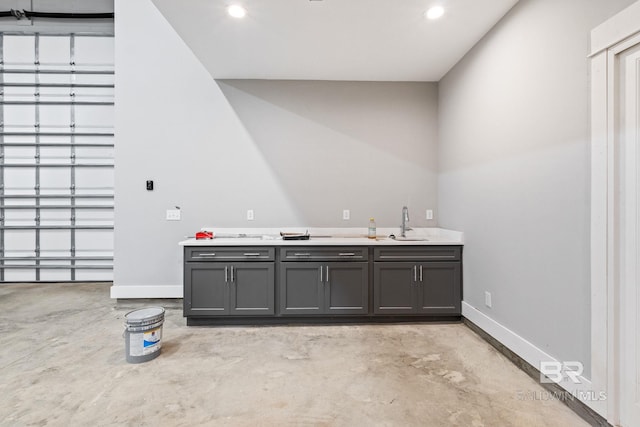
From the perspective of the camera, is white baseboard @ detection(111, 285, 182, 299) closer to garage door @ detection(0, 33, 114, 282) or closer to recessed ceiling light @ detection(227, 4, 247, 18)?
garage door @ detection(0, 33, 114, 282)

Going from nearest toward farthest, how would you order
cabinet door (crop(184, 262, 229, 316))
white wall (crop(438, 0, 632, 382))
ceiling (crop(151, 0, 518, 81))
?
white wall (crop(438, 0, 632, 382)), ceiling (crop(151, 0, 518, 81)), cabinet door (crop(184, 262, 229, 316))

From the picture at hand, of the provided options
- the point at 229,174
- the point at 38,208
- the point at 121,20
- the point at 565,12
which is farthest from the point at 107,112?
the point at 565,12

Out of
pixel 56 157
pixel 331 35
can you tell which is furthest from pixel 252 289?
pixel 56 157

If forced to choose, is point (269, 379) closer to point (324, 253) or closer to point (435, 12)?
point (324, 253)

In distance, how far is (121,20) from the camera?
11.8 ft

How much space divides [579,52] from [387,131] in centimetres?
205

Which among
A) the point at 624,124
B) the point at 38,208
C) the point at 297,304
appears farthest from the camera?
the point at 38,208

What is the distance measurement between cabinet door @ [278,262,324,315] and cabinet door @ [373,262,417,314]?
23.4 inches

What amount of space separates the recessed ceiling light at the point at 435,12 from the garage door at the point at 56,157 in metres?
4.68

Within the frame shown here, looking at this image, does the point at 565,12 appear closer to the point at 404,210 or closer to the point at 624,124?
the point at 624,124

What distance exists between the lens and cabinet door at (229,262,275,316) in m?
3.04

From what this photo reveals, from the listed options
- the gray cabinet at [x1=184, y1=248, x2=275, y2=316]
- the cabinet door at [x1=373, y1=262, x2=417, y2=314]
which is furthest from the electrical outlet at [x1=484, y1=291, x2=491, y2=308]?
the gray cabinet at [x1=184, y1=248, x2=275, y2=316]

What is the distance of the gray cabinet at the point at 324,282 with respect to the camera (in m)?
3.06

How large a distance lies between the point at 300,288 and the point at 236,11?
2544mm
